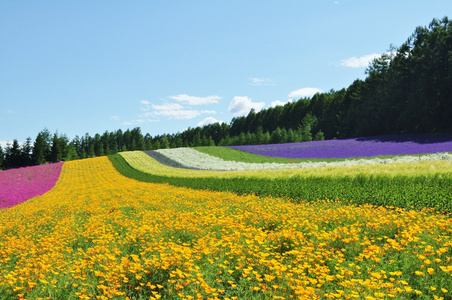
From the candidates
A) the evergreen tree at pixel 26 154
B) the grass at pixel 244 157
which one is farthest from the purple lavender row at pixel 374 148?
the evergreen tree at pixel 26 154

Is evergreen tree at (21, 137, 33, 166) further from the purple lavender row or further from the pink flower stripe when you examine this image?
the purple lavender row

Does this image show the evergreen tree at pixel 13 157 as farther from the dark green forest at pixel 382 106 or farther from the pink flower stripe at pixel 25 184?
the pink flower stripe at pixel 25 184

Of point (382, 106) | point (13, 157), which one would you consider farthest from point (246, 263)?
point (13, 157)

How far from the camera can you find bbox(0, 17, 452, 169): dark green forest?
42.3 m

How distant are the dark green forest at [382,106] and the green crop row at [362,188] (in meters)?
33.9

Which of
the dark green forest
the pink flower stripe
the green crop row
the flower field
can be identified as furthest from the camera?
the dark green forest

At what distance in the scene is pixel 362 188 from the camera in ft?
46.0

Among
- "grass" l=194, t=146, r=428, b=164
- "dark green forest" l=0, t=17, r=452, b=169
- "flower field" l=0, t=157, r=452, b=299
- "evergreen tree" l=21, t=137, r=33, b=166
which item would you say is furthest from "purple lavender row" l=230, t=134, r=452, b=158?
"evergreen tree" l=21, t=137, r=33, b=166

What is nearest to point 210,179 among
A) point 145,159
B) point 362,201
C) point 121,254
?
point 362,201

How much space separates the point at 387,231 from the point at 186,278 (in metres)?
5.31

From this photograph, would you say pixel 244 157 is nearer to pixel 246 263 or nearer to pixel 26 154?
pixel 246 263

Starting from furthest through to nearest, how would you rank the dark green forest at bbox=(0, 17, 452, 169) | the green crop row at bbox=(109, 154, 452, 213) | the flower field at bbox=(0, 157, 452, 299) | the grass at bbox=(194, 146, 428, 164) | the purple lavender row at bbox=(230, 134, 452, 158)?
the dark green forest at bbox=(0, 17, 452, 169) < the grass at bbox=(194, 146, 428, 164) < the purple lavender row at bbox=(230, 134, 452, 158) < the green crop row at bbox=(109, 154, 452, 213) < the flower field at bbox=(0, 157, 452, 299)

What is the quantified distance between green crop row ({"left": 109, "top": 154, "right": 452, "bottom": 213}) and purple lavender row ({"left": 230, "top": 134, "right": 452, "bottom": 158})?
704 inches

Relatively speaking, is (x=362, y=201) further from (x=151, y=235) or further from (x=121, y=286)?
(x=121, y=286)
